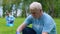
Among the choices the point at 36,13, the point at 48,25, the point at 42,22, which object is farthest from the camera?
the point at 42,22

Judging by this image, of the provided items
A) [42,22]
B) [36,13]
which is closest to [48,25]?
[42,22]

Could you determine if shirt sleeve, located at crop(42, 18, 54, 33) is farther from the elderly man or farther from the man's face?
the man's face

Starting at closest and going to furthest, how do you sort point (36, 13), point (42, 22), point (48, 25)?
1. point (36, 13)
2. point (48, 25)
3. point (42, 22)

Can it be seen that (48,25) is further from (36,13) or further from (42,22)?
(36,13)

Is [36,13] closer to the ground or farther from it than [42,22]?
farther from it

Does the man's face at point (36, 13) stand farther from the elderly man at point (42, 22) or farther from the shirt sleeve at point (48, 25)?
the shirt sleeve at point (48, 25)

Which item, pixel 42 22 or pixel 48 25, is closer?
pixel 48 25

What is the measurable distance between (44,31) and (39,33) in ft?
0.80

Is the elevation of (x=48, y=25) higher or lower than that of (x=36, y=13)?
lower

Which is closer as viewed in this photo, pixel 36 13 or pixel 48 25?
pixel 36 13

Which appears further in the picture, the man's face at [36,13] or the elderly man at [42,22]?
the elderly man at [42,22]

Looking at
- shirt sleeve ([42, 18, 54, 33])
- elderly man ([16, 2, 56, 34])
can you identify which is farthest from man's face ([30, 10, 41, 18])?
shirt sleeve ([42, 18, 54, 33])

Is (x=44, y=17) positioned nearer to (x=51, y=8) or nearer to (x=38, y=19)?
(x=38, y=19)

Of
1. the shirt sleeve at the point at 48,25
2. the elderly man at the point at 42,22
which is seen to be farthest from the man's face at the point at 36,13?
→ the shirt sleeve at the point at 48,25
